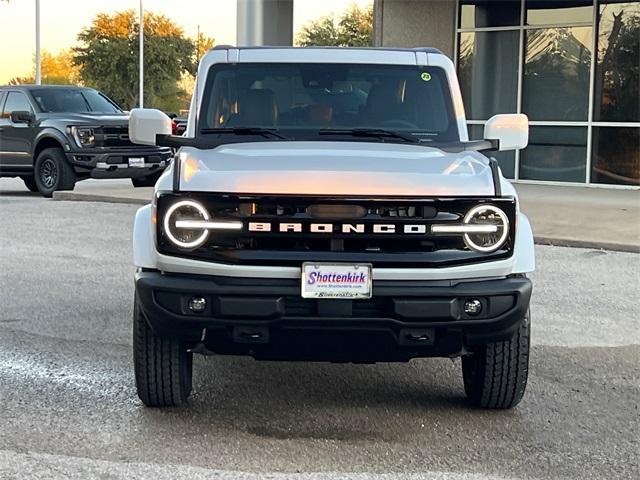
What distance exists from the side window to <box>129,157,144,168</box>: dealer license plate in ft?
6.99

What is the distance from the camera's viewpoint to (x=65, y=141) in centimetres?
1692

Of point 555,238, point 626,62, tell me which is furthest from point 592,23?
point 555,238

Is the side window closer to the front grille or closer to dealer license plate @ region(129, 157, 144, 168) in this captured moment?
the front grille

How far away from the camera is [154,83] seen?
73.0 metres

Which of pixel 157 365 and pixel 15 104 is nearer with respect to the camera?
pixel 157 365

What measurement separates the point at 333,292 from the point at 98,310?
3777 mm

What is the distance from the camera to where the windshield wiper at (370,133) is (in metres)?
5.62

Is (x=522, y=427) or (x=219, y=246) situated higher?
(x=219, y=246)

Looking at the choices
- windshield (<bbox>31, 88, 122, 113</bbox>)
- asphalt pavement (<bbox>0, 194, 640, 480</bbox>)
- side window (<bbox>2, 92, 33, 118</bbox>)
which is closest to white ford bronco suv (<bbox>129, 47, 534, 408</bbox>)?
asphalt pavement (<bbox>0, 194, 640, 480</bbox>)

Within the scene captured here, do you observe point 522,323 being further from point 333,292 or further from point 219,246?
point 219,246

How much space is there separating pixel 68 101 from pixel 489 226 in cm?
1442

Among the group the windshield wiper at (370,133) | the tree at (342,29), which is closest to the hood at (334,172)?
the windshield wiper at (370,133)

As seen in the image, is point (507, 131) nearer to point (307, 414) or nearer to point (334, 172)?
point (334, 172)

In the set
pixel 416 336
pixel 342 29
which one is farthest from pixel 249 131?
pixel 342 29
